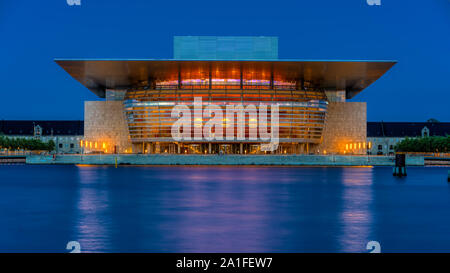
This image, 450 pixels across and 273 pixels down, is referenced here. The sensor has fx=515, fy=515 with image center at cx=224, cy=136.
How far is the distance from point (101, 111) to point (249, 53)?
24.0m

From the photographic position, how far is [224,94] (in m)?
68.4

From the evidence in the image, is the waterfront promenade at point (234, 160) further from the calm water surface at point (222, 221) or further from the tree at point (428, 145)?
the calm water surface at point (222, 221)

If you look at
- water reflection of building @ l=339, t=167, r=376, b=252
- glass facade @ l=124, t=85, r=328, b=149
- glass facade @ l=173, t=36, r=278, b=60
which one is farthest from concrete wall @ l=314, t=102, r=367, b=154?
water reflection of building @ l=339, t=167, r=376, b=252

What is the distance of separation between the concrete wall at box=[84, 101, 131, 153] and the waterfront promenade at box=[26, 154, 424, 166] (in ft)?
57.2

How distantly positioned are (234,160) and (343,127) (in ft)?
83.7

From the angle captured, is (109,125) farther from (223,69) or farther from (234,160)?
(234,160)

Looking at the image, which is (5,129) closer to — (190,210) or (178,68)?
(178,68)

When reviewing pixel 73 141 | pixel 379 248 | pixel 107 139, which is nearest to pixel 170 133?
pixel 107 139

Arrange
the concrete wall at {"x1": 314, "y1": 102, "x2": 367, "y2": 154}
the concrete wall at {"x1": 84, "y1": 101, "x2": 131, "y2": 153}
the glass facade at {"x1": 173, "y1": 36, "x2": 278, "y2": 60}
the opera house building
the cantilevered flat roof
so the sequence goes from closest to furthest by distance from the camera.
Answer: the cantilevered flat roof, the opera house building, the glass facade at {"x1": 173, "y1": 36, "x2": 278, "y2": 60}, the concrete wall at {"x1": 84, "y1": 101, "x2": 131, "y2": 153}, the concrete wall at {"x1": 314, "y1": 102, "x2": 367, "y2": 154}

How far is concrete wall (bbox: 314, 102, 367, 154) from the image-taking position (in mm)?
75750

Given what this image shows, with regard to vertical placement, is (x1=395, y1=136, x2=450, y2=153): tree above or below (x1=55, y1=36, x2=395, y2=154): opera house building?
below

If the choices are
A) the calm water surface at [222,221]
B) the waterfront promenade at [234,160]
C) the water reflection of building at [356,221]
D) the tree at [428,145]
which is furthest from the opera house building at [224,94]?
the water reflection of building at [356,221]

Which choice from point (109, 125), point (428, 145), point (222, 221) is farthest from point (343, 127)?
point (222, 221)

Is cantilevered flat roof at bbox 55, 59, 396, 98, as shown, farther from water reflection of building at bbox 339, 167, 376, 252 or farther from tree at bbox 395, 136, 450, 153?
water reflection of building at bbox 339, 167, 376, 252
